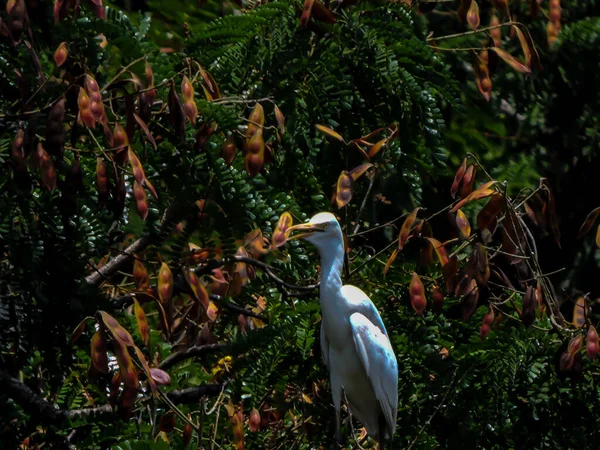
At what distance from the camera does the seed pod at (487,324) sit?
3809 mm

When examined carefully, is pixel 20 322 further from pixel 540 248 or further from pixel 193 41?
pixel 540 248

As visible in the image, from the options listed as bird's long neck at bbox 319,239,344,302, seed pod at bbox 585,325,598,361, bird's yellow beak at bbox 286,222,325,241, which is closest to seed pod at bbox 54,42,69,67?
bird's yellow beak at bbox 286,222,325,241

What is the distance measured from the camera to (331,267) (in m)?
3.82

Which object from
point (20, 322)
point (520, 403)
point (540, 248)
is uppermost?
point (20, 322)

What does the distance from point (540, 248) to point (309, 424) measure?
2.99 meters

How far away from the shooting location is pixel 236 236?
404 cm

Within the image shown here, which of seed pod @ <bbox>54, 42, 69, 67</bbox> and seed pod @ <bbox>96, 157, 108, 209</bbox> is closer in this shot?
seed pod @ <bbox>54, 42, 69, 67</bbox>

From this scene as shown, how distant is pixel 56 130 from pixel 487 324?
163 centimetres

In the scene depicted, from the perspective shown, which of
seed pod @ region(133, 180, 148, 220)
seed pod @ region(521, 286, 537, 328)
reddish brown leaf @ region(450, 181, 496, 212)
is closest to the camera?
seed pod @ region(133, 180, 148, 220)

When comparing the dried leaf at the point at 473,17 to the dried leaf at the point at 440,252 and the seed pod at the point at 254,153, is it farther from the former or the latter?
the seed pod at the point at 254,153

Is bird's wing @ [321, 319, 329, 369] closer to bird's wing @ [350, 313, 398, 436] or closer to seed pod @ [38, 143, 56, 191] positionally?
bird's wing @ [350, 313, 398, 436]

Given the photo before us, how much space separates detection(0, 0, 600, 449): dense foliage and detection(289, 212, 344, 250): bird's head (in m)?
0.11

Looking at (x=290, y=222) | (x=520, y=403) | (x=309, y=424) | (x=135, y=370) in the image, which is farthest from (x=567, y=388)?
(x=135, y=370)

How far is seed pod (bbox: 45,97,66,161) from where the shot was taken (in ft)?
10.5
